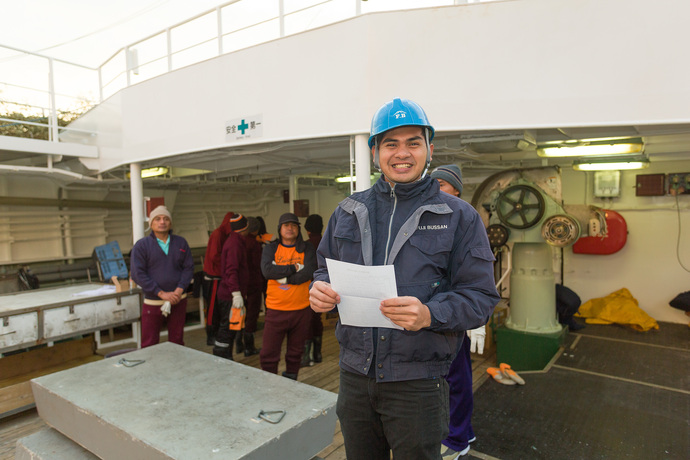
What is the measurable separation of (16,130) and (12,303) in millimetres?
5321

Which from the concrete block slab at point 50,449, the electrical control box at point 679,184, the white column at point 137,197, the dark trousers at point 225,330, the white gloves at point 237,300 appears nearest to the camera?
the concrete block slab at point 50,449

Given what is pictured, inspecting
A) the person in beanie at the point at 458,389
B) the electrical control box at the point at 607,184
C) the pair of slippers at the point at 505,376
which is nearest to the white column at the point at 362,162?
the person in beanie at the point at 458,389

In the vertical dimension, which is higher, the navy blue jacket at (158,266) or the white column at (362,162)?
the white column at (362,162)

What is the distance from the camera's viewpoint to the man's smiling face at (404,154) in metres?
1.67

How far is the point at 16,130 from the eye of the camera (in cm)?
834

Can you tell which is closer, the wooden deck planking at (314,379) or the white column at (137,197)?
the wooden deck planking at (314,379)

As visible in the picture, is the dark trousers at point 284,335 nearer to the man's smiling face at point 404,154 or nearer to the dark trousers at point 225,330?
the dark trousers at point 225,330

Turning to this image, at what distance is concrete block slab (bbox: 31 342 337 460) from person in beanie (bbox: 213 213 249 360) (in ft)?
6.68

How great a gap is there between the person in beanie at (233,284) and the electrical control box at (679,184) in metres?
7.64

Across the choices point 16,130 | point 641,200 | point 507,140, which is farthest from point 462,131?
point 16,130

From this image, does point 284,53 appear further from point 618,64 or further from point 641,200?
point 641,200

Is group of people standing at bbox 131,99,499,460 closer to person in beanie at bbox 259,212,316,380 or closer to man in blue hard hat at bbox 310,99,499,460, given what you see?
man in blue hard hat at bbox 310,99,499,460

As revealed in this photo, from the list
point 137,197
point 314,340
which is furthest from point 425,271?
point 137,197

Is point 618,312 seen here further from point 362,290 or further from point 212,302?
point 362,290
